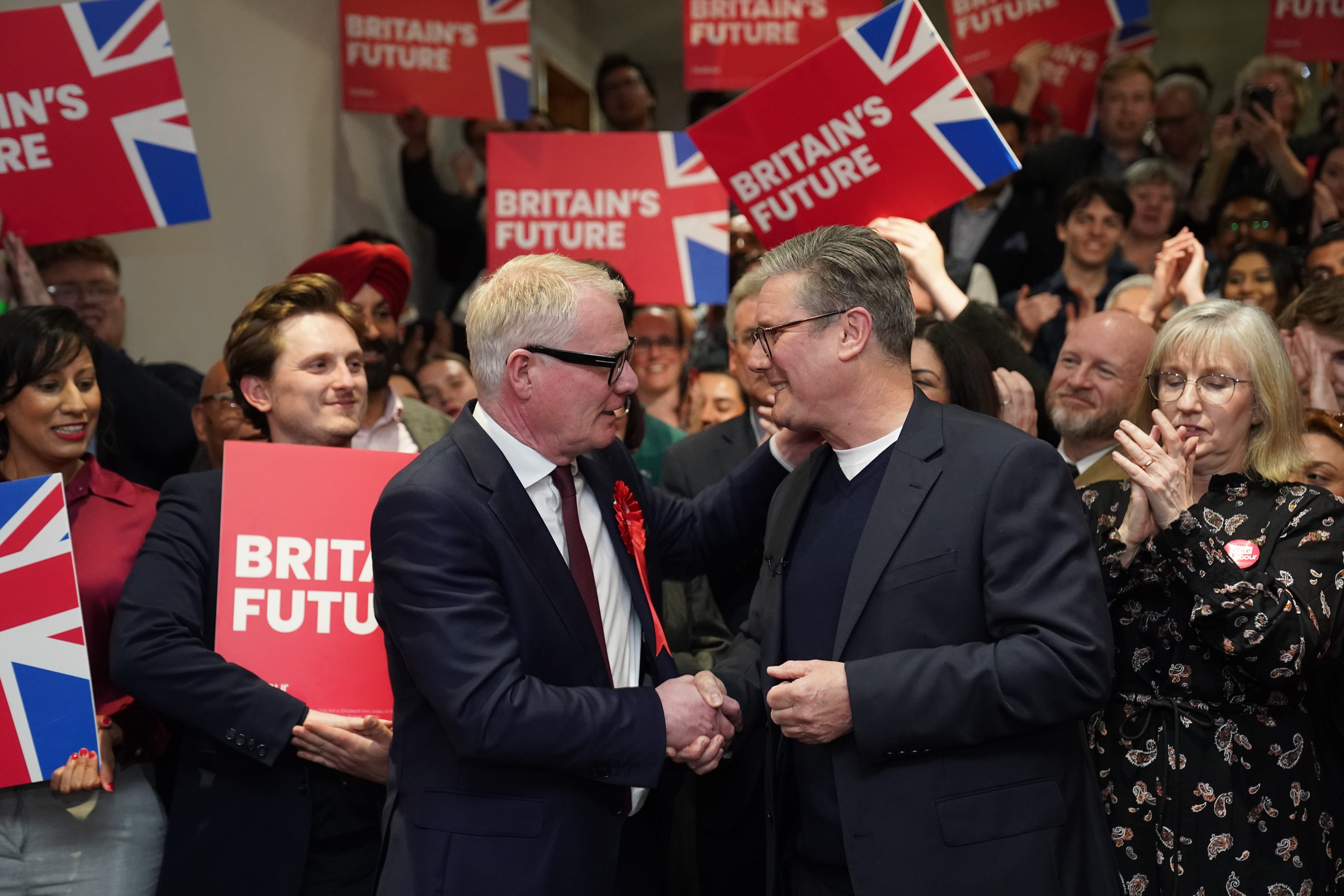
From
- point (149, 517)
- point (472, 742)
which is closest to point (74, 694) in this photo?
point (149, 517)

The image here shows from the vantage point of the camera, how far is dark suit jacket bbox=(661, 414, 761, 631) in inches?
137

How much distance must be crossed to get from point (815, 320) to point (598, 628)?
74cm

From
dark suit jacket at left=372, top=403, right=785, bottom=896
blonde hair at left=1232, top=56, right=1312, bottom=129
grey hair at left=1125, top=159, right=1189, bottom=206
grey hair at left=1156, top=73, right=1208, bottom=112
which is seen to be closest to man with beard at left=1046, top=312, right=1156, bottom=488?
dark suit jacket at left=372, top=403, right=785, bottom=896

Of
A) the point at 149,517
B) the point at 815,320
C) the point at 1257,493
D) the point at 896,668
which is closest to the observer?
the point at 896,668

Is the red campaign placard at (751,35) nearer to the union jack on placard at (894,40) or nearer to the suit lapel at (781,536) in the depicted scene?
the union jack on placard at (894,40)

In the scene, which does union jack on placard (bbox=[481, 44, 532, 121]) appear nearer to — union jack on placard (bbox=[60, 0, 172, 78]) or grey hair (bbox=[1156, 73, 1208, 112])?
union jack on placard (bbox=[60, 0, 172, 78])

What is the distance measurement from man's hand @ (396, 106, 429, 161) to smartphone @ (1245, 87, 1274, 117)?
13.7 feet

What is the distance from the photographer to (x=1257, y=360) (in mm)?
2904

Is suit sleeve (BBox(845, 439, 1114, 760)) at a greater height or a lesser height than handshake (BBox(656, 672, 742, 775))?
greater

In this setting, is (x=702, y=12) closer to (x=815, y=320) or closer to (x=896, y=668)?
(x=815, y=320)

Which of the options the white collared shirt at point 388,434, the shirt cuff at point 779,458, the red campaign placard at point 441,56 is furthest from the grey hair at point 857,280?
the red campaign placard at point 441,56

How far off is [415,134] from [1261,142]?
4.41 m

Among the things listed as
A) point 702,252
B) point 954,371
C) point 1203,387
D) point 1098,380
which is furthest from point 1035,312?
point 1203,387

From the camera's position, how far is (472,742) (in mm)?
2246
